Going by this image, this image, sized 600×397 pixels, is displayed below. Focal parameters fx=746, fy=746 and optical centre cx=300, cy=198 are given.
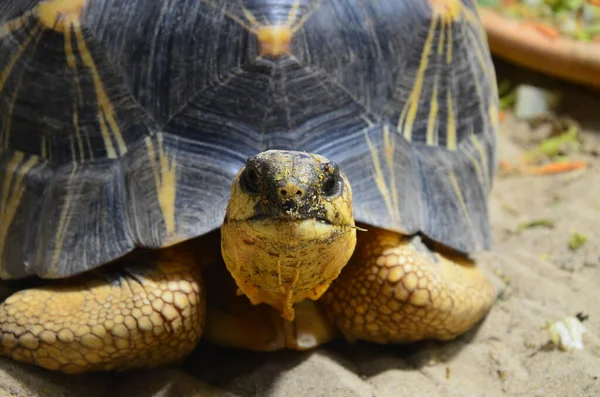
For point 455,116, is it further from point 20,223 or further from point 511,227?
point 20,223

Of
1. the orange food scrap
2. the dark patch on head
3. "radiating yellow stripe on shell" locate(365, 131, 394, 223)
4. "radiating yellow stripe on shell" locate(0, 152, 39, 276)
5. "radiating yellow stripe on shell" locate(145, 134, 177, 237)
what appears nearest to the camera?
the dark patch on head

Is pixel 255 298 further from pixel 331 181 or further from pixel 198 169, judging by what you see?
pixel 331 181

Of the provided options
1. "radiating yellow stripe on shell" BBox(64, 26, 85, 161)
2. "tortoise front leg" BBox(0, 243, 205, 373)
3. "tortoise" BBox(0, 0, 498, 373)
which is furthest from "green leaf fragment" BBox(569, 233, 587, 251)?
"radiating yellow stripe on shell" BBox(64, 26, 85, 161)

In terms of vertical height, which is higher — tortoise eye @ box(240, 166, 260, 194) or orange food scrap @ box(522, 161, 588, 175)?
tortoise eye @ box(240, 166, 260, 194)

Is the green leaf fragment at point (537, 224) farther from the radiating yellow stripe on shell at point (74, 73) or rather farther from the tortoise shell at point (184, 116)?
the radiating yellow stripe on shell at point (74, 73)

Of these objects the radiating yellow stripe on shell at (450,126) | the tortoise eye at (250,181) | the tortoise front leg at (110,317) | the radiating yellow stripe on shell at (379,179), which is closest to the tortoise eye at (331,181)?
the tortoise eye at (250,181)

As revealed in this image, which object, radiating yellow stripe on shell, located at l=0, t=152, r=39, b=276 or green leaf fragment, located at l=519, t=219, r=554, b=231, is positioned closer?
radiating yellow stripe on shell, located at l=0, t=152, r=39, b=276

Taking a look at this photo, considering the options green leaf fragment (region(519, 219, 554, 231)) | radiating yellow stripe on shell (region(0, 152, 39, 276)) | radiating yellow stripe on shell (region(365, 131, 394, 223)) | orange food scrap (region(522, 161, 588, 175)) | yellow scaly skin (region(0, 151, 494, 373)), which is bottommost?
orange food scrap (region(522, 161, 588, 175))

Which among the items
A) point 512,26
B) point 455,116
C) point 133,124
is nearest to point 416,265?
point 455,116

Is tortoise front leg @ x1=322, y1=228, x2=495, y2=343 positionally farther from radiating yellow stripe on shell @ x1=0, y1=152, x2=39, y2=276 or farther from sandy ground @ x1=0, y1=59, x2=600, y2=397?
radiating yellow stripe on shell @ x1=0, y1=152, x2=39, y2=276
